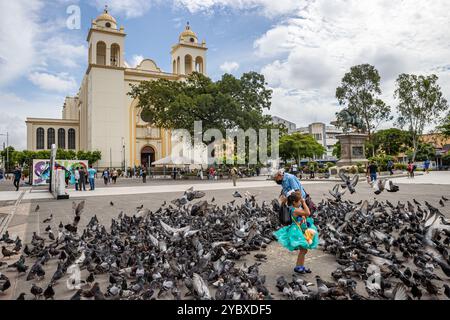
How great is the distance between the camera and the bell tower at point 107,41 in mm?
54438

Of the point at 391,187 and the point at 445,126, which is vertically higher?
the point at 445,126

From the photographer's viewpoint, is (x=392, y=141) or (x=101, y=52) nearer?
(x=101, y=52)

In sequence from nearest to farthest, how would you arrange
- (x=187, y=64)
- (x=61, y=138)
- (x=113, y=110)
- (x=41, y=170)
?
(x=41, y=170) → (x=113, y=110) → (x=187, y=64) → (x=61, y=138)

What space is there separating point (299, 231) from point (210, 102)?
2777 centimetres

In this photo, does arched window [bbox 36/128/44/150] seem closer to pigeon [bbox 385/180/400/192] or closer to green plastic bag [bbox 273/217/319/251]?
pigeon [bbox 385/180/400/192]

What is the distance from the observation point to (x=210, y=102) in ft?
102

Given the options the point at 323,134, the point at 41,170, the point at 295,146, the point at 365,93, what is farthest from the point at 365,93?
the point at 323,134

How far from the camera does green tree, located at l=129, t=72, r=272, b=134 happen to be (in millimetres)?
31203

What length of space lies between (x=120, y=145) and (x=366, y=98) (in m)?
38.2

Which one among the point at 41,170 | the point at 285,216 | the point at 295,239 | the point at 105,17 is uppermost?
the point at 105,17

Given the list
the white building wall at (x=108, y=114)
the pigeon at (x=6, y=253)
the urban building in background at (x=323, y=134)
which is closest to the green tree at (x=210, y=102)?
the white building wall at (x=108, y=114)

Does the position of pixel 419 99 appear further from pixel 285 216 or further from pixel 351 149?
pixel 285 216

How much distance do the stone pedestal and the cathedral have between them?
32.3m
